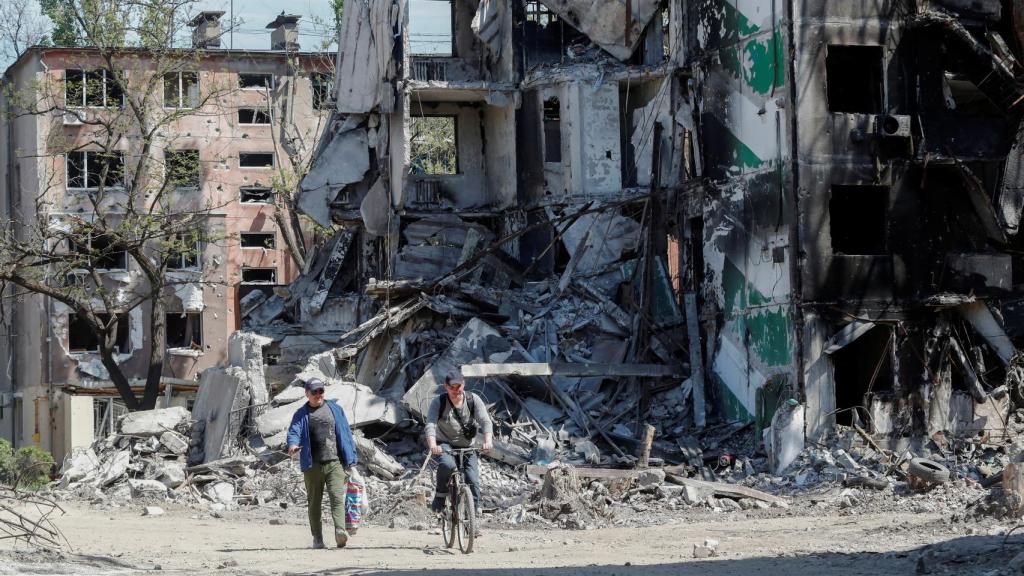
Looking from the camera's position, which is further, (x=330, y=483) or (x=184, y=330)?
(x=184, y=330)

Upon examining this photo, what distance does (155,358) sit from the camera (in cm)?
3672

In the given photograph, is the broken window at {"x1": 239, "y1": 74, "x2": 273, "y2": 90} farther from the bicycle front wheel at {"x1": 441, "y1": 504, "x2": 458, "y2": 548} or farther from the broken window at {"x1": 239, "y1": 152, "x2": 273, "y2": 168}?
the bicycle front wheel at {"x1": 441, "y1": 504, "x2": 458, "y2": 548}

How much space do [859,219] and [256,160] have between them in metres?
31.1

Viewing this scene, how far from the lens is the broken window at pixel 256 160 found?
53.2 m

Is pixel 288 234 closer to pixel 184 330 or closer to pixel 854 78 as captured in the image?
pixel 184 330

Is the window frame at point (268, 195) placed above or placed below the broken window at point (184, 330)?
above

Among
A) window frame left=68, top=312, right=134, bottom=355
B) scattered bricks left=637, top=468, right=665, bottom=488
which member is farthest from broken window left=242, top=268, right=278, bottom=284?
scattered bricks left=637, top=468, right=665, bottom=488

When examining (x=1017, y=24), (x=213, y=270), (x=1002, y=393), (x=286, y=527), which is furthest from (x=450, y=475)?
(x=213, y=270)

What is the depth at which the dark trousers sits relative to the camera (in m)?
15.1

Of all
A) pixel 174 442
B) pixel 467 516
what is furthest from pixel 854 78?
pixel 467 516

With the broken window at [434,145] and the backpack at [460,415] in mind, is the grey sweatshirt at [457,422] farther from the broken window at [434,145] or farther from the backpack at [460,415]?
the broken window at [434,145]

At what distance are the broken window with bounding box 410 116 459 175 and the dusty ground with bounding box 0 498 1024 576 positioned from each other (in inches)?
1127

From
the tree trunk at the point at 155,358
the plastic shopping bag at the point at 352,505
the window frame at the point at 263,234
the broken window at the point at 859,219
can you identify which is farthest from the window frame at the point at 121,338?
the plastic shopping bag at the point at 352,505

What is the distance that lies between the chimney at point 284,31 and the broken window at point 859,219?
106 ft
